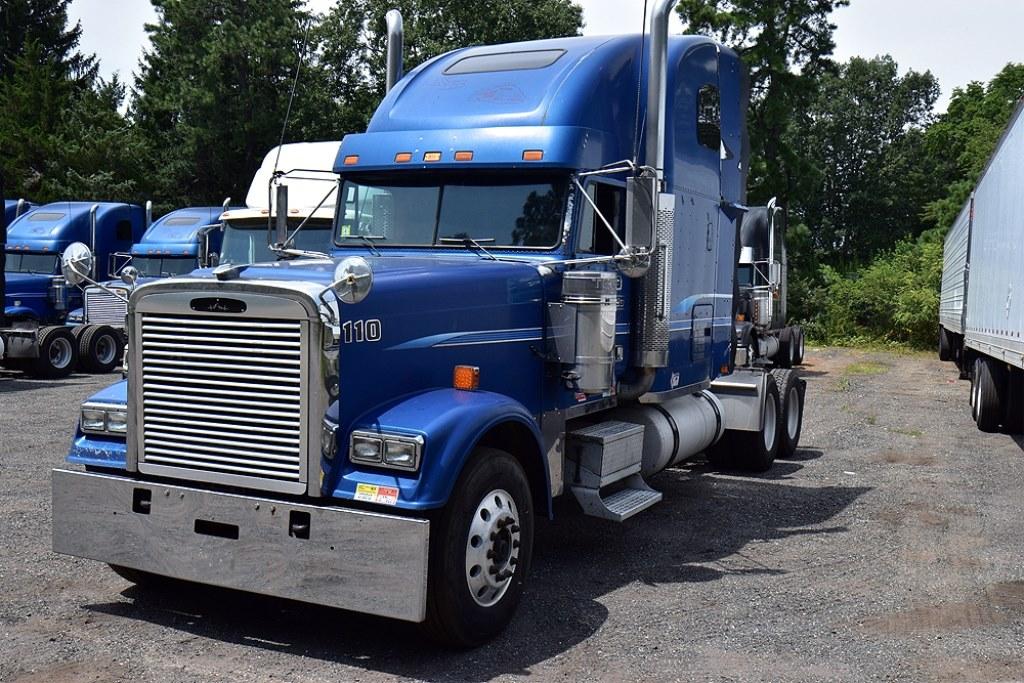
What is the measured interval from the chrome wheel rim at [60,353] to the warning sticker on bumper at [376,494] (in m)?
15.5

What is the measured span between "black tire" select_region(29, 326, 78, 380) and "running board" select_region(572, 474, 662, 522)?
46.5 ft

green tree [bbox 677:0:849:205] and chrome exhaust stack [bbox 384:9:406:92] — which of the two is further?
green tree [bbox 677:0:849:205]

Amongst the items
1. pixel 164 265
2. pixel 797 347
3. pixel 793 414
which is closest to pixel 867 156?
pixel 797 347

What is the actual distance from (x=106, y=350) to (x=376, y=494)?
662 inches

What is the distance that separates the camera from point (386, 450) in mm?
5172

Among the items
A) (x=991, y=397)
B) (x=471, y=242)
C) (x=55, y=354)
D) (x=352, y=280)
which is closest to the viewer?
(x=352, y=280)

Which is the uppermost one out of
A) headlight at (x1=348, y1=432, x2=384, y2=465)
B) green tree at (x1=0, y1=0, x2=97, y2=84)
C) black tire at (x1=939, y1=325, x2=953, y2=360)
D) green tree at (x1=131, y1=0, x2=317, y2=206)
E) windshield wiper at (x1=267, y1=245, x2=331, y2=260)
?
green tree at (x1=0, y1=0, x2=97, y2=84)

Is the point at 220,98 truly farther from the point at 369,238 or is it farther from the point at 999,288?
the point at 369,238

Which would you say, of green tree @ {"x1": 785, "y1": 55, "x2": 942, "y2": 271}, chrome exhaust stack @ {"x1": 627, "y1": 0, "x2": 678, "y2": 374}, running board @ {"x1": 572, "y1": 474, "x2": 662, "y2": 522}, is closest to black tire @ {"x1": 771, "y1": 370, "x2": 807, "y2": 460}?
chrome exhaust stack @ {"x1": 627, "y1": 0, "x2": 678, "y2": 374}

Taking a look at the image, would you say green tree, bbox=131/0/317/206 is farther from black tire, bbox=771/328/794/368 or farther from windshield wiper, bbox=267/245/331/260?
windshield wiper, bbox=267/245/331/260

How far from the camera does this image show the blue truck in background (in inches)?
782

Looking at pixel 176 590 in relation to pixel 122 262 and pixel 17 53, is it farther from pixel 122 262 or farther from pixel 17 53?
pixel 17 53

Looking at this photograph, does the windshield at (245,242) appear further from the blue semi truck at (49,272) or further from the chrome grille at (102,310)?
the chrome grille at (102,310)

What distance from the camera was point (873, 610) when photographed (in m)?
6.42
